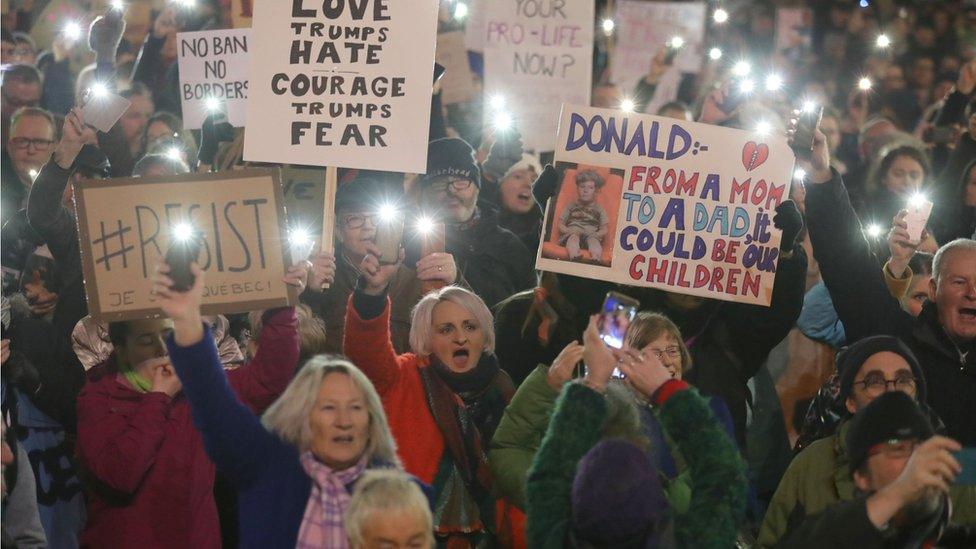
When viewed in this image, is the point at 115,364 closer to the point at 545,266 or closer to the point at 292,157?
the point at 292,157

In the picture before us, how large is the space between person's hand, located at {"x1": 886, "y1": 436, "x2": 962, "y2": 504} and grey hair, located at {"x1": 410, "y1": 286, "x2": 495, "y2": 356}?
1.90 m

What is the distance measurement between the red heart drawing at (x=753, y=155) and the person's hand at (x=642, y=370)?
185cm

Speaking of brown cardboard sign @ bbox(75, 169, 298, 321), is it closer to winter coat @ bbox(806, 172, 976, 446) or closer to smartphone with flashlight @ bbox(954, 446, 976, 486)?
winter coat @ bbox(806, 172, 976, 446)

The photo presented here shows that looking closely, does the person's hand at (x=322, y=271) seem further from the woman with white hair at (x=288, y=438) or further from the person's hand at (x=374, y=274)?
the woman with white hair at (x=288, y=438)

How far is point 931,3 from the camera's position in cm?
1761

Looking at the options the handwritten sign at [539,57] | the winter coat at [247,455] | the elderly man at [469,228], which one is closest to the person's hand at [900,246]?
the elderly man at [469,228]

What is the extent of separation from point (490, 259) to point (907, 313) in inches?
78.4

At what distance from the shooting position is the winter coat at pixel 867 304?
5.54m

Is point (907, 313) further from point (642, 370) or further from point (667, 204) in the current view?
point (642, 370)

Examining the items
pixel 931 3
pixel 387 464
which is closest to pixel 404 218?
pixel 387 464

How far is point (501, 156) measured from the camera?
8.57m


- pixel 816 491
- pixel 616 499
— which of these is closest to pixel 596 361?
pixel 616 499

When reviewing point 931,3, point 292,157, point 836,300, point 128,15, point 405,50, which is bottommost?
point 836,300

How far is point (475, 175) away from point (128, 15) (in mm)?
5706
